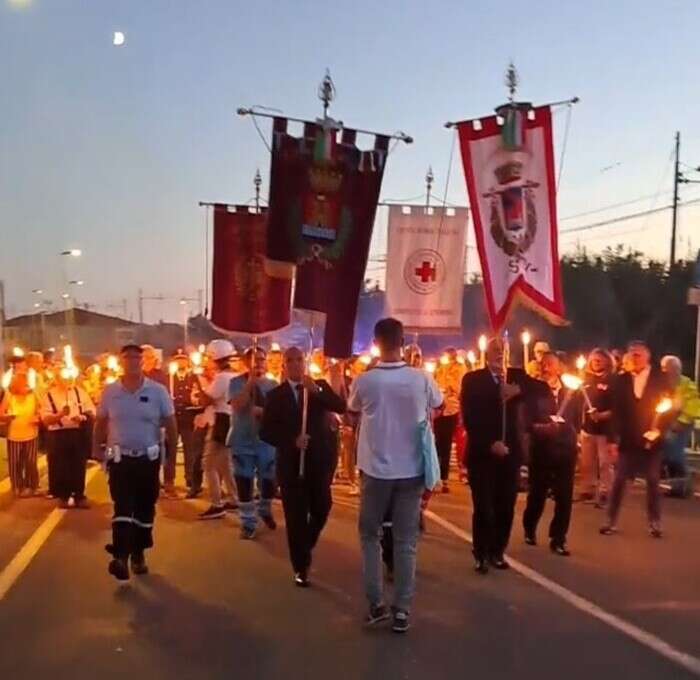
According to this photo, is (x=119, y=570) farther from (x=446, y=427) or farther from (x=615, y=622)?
(x=446, y=427)

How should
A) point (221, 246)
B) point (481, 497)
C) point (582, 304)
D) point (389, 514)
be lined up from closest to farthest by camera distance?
point (389, 514) < point (481, 497) < point (221, 246) < point (582, 304)

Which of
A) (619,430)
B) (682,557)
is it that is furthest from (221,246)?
(682,557)

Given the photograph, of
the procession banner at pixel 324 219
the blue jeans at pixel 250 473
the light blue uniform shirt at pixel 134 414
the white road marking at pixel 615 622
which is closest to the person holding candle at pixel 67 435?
the blue jeans at pixel 250 473

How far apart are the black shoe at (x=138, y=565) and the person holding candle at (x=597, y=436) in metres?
6.34

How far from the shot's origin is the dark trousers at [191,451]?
15.4 meters

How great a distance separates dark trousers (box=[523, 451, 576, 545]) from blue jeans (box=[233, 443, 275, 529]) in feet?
8.29

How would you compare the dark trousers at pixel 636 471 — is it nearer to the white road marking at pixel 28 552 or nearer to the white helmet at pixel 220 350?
the white helmet at pixel 220 350

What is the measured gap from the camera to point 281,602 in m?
8.48

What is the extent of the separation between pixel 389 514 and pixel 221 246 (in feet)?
25.4

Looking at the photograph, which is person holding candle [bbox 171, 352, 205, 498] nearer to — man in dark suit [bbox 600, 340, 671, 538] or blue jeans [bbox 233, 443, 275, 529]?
blue jeans [bbox 233, 443, 275, 529]

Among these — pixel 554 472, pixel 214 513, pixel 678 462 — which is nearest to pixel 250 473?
pixel 214 513

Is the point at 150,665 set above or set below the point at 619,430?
below

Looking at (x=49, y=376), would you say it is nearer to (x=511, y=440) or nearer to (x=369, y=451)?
(x=511, y=440)

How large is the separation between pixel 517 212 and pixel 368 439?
508 cm
